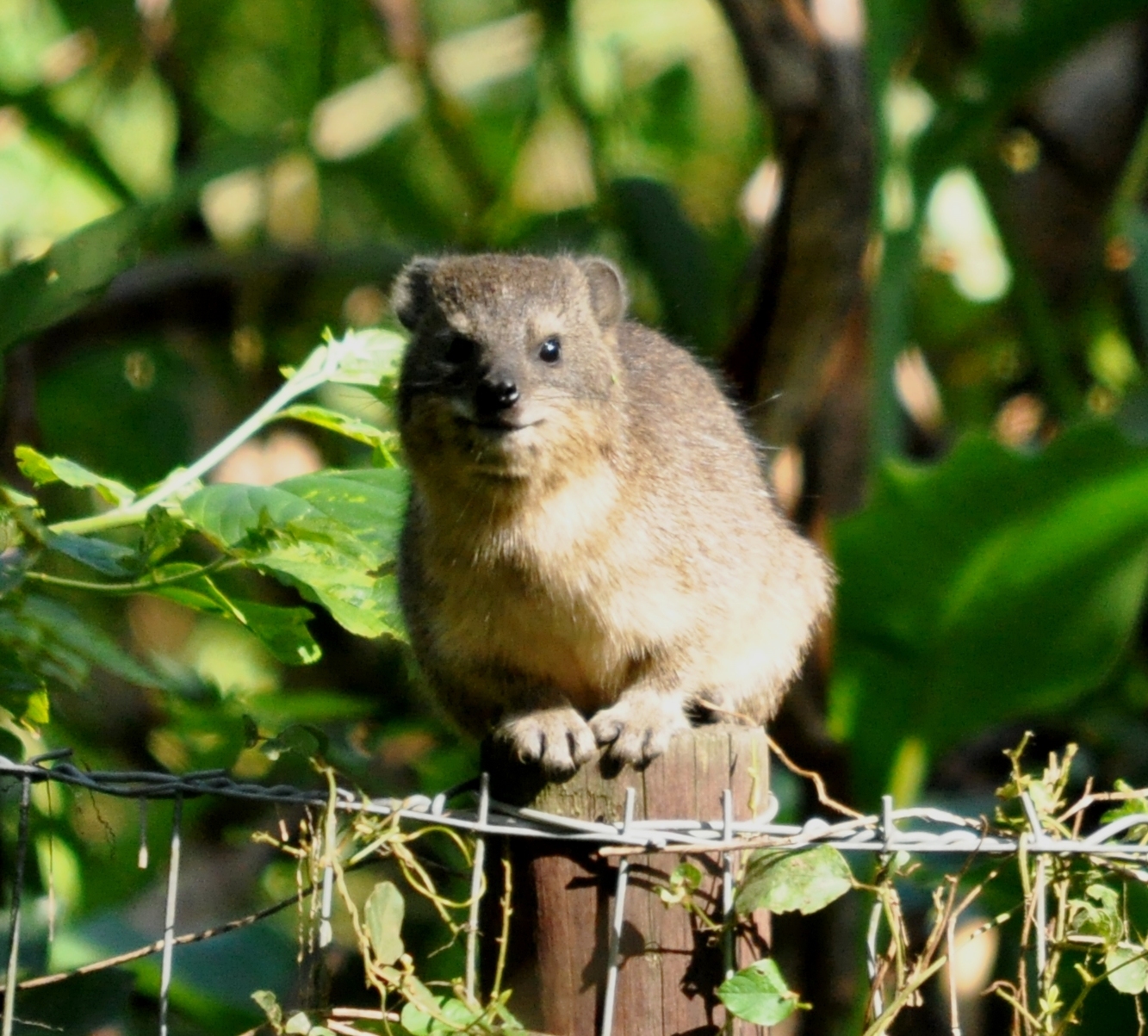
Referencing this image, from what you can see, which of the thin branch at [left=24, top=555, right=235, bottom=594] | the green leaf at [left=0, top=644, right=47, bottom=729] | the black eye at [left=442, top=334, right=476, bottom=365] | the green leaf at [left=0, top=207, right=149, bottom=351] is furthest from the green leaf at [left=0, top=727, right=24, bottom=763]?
the black eye at [left=442, top=334, right=476, bottom=365]

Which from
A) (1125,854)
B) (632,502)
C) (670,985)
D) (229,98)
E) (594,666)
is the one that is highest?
(229,98)

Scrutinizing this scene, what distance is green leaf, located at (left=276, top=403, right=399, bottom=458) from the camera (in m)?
3.83

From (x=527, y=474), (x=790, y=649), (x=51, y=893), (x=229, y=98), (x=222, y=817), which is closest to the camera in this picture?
(x=51, y=893)

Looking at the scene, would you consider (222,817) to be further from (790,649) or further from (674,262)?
(790,649)

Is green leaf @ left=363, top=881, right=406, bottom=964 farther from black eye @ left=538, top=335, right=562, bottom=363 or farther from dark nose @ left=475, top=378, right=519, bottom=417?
black eye @ left=538, top=335, right=562, bottom=363

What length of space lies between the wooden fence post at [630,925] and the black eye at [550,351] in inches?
53.2

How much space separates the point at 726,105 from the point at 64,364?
17.9 ft

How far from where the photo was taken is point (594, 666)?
3.92 metres

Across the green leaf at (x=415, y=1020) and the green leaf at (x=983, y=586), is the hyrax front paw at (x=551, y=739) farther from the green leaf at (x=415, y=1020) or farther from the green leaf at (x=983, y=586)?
the green leaf at (x=983, y=586)

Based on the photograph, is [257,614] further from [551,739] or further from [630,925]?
[630,925]

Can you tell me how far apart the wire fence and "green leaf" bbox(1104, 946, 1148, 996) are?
0.37 ft

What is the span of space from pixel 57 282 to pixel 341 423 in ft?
2.39

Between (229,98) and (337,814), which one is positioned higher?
(229,98)

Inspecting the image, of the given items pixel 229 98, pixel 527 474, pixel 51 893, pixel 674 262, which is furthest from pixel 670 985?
pixel 229 98
